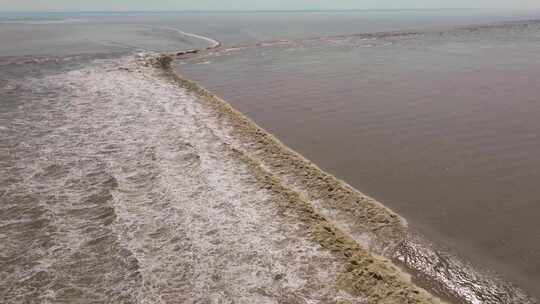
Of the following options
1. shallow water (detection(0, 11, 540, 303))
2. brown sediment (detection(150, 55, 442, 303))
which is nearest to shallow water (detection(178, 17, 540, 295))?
shallow water (detection(0, 11, 540, 303))

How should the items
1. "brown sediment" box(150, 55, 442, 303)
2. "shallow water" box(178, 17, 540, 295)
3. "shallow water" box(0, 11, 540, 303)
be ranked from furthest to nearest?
"shallow water" box(178, 17, 540, 295), "shallow water" box(0, 11, 540, 303), "brown sediment" box(150, 55, 442, 303)

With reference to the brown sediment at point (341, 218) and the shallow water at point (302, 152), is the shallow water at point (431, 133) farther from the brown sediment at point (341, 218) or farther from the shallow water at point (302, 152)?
the brown sediment at point (341, 218)

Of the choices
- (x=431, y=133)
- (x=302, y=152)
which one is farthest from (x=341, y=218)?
(x=431, y=133)

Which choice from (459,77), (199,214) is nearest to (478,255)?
(199,214)

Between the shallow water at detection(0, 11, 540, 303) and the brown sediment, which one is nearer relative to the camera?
the brown sediment

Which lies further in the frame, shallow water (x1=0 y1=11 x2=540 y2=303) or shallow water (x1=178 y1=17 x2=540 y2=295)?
shallow water (x1=178 y1=17 x2=540 y2=295)

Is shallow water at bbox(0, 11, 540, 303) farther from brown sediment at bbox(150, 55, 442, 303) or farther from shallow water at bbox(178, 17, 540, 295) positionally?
brown sediment at bbox(150, 55, 442, 303)

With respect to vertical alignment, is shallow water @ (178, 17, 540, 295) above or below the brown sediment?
above

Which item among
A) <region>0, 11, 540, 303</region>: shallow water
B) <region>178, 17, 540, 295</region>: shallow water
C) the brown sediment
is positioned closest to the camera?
the brown sediment
